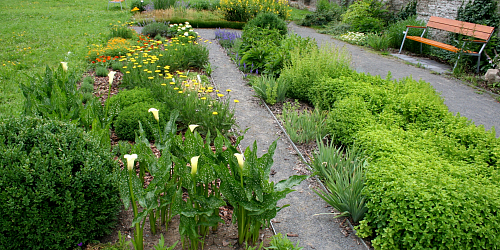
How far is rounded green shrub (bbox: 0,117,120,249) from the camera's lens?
2324 mm

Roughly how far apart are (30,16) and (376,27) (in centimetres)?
1356

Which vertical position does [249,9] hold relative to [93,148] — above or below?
above

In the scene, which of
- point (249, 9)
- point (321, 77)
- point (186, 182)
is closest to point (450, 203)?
point (186, 182)

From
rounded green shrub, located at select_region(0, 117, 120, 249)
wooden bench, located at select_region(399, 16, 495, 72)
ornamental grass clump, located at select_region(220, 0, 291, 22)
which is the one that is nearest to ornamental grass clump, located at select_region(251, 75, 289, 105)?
rounded green shrub, located at select_region(0, 117, 120, 249)

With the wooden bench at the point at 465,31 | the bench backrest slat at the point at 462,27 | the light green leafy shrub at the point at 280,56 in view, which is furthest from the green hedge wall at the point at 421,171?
the bench backrest slat at the point at 462,27

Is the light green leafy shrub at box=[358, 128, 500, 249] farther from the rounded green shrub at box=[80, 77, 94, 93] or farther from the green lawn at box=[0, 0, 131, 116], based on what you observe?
the rounded green shrub at box=[80, 77, 94, 93]

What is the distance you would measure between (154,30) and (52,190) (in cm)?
864

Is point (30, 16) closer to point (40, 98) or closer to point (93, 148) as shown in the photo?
point (40, 98)

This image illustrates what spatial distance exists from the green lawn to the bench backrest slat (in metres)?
9.56

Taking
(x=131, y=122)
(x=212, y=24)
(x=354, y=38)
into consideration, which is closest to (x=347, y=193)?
(x=131, y=122)

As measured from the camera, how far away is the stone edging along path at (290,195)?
291 centimetres

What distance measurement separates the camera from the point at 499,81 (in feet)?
24.1

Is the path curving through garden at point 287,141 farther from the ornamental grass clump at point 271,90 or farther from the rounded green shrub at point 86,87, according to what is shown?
the rounded green shrub at point 86,87

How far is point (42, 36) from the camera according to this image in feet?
32.2
